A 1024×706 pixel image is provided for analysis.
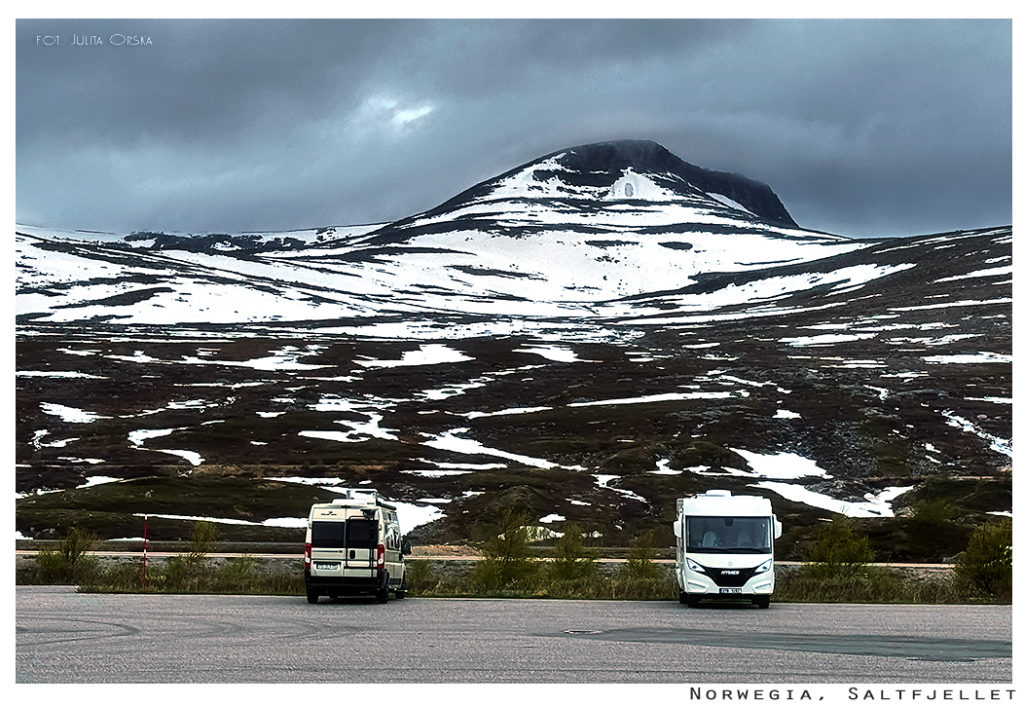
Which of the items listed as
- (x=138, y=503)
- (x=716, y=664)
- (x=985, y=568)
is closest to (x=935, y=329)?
(x=138, y=503)

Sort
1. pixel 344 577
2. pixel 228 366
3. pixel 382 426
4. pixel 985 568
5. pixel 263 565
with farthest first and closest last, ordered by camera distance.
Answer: pixel 228 366, pixel 382 426, pixel 263 565, pixel 985 568, pixel 344 577

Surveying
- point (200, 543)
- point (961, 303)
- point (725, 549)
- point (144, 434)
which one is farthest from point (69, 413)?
point (961, 303)

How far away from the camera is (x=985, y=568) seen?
39969mm

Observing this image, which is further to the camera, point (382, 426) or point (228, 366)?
point (228, 366)

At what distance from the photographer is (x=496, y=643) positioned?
69.4 feet

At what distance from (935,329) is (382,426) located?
87023mm

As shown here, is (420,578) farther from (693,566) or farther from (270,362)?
(270,362)

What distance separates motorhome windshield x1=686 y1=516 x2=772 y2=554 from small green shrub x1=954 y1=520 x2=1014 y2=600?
865 centimetres

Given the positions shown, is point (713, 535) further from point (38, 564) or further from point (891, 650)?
point (38, 564)

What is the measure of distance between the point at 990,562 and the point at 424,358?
12353 centimetres

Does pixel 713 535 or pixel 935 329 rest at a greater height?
pixel 935 329

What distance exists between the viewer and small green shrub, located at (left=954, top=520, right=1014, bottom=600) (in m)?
39.7

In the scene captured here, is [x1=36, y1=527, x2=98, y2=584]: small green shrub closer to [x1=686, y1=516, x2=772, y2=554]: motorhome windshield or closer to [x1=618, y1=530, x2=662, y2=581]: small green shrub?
[x1=618, y1=530, x2=662, y2=581]: small green shrub

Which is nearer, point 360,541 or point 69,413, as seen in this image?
point 360,541
